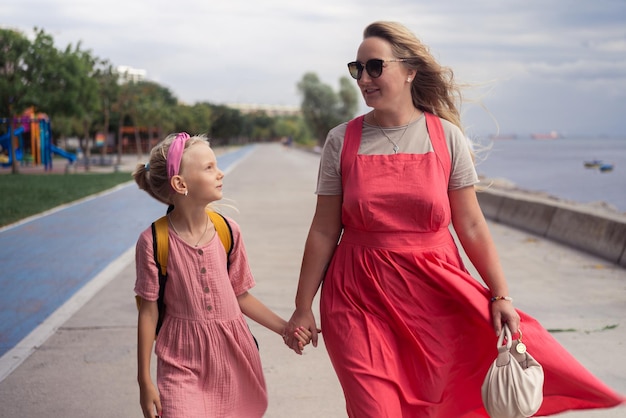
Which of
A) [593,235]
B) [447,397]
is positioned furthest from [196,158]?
[593,235]

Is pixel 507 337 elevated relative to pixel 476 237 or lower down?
lower down

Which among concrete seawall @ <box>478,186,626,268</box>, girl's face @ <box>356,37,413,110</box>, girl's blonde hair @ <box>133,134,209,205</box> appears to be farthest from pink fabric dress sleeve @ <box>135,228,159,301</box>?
concrete seawall @ <box>478,186,626,268</box>

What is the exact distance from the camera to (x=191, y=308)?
3.05 m

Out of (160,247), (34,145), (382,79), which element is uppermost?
(382,79)

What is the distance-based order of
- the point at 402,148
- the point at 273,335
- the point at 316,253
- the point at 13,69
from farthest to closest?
1. the point at 13,69
2. the point at 273,335
3. the point at 316,253
4. the point at 402,148

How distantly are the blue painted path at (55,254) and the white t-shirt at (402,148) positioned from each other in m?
3.49

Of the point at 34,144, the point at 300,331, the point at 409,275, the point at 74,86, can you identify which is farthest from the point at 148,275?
the point at 34,144

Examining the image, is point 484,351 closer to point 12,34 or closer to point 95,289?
point 95,289

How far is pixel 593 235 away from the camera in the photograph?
32.2 feet

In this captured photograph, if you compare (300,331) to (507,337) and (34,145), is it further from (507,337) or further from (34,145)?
(34,145)

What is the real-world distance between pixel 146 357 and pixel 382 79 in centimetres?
137

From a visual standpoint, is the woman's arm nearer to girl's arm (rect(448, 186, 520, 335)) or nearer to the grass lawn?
girl's arm (rect(448, 186, 520, 335))

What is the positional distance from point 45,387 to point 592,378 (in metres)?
3.23

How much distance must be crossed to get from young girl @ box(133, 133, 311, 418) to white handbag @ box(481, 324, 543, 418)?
2.96 ft
